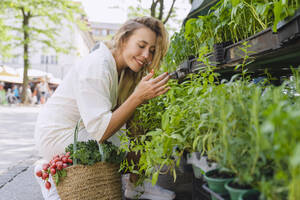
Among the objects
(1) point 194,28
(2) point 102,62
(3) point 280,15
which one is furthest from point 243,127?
(2) point 102,62

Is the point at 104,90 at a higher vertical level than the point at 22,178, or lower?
higher

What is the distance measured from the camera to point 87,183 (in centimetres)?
168

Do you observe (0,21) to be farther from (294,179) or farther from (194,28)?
(294,179)

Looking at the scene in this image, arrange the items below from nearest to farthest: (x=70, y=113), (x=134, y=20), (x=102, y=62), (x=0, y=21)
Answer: (x=102, y=62), (x=70, y=113), (x=134, y=20), (x=0, y=21)

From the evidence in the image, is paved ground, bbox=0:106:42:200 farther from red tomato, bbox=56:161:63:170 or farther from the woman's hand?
the woman's hand

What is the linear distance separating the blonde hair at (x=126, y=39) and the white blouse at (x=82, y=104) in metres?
0.17

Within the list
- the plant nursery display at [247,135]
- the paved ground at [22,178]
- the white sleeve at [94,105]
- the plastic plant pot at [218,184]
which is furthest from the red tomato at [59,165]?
the plastic plant pot at [218,184]

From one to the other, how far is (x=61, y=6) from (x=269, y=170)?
55.4ft

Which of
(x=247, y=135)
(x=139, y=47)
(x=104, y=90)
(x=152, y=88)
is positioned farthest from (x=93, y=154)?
(x=247, y=135)

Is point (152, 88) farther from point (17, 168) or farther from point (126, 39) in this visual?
point (17, 168)

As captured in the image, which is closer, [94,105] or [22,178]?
[94,105]

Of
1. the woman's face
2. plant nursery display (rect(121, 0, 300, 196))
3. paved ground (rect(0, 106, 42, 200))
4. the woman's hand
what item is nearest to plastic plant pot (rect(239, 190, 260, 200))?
plant nursery display (rect(121, 0, 300, 196))

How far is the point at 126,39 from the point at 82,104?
825 millimetres

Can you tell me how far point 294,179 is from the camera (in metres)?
0.56
